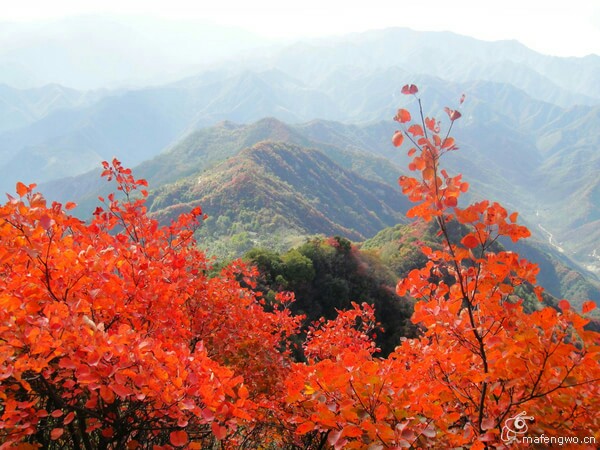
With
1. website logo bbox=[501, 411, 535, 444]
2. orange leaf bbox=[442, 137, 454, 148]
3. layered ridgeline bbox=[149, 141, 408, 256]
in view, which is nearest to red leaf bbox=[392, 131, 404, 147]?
orange leaf bbox=[442, 137, 454, 148]

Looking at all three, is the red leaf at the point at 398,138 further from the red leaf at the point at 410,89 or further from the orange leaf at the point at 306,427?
the orange leaf at the point at 306,427

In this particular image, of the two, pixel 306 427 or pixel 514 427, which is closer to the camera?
pixel 306 427

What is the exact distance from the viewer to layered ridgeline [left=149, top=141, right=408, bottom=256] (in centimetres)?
8737

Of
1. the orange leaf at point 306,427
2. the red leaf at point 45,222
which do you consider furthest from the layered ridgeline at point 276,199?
the orange leaf at point 306,427

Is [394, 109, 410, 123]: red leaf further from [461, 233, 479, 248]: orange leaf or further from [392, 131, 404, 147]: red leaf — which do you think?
[461, 233, 479, 248]: orange leaf

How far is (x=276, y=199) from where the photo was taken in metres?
102

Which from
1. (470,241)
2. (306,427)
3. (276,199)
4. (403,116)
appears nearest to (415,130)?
(403,116)

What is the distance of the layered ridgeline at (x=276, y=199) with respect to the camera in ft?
287

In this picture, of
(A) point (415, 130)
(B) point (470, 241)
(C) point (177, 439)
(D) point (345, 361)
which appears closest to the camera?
(C) point (177, 439)

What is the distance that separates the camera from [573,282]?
433 ft

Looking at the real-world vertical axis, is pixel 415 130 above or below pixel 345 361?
above

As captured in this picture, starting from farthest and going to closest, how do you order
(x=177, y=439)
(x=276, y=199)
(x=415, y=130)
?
(x=276, y=199) < (x=415, y=130) < (x=177, y=439)

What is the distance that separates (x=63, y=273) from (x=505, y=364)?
3.54 meters

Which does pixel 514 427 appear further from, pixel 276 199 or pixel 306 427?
pixel 276 199
